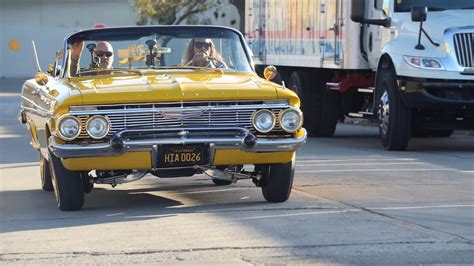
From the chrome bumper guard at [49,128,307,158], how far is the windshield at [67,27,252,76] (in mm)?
1494

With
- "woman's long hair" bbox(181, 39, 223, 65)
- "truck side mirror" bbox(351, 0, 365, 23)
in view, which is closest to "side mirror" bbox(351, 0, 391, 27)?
"truck side mirror" bbox(351, 0, 365, 23)

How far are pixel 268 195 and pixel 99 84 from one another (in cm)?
183

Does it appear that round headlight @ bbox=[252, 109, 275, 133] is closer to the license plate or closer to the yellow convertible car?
the yellow convertible car

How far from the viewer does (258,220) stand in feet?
28.6

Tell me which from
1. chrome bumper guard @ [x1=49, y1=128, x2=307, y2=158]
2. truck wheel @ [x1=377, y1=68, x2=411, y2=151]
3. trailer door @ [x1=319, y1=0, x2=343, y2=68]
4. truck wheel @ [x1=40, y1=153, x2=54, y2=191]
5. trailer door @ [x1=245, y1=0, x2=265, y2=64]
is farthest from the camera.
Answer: trailer door @ [x1=245, y1=0, x2=265, y2=64]

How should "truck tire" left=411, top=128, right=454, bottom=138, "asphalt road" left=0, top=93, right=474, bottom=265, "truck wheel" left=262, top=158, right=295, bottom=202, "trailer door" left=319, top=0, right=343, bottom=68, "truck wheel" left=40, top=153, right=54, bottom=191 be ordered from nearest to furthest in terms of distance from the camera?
"asphalt road" left=0, top=93, right=474, bottom=265 → "truck wheel" left=262, top=158, right=295, bottom=202 → "truck wheel" left=40, top=153, right=54, bottom=191 → "trailer door" left=319, top=0, right=343, bottom=68 → "truck tire" left=411, top=128, right=454, bottom=138

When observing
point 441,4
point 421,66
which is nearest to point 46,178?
point 421,66

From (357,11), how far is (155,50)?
19.1 ft

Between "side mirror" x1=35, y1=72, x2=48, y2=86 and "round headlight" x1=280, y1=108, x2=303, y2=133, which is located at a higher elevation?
"side mirror" x1=35, y1=72, x2=48, y2=86

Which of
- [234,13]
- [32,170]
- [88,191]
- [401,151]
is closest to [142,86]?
[88,191]

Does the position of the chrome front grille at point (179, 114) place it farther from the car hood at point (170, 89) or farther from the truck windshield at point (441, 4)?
the truck windshield at point (441, 4)

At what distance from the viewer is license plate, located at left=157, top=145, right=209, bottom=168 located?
8812 mm

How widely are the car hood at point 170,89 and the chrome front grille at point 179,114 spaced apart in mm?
59

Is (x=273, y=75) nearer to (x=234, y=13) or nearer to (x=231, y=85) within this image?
(x=231, y=85)
